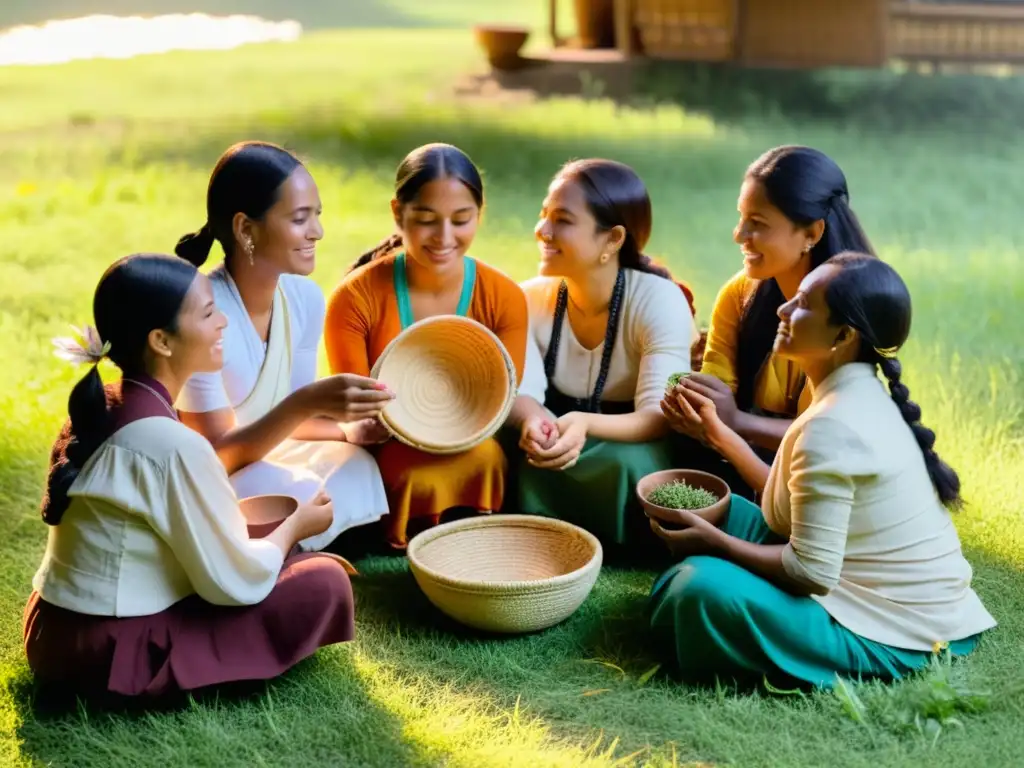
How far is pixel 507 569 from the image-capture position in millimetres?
3744

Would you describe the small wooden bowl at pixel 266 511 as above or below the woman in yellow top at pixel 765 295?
below

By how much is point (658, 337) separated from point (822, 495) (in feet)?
3.92

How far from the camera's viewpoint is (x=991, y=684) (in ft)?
10.3

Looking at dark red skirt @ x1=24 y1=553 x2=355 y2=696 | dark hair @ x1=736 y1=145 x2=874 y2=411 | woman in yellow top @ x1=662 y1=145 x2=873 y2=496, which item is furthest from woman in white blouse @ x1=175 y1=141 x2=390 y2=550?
dark hair @ x1=736 y1=145 x2=874 y2=411

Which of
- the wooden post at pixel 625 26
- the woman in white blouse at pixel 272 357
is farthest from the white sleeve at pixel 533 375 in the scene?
the wooden post at pixel 625 26

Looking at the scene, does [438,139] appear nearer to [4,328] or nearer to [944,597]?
[4,328]

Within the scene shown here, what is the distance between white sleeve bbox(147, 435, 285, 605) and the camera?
2885 mm

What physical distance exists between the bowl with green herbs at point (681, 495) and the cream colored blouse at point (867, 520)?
223mm

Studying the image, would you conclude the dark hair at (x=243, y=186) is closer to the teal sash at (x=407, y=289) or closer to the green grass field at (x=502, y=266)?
the teal sash at (x=407, y=289)

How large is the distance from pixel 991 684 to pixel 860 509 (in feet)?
2.09

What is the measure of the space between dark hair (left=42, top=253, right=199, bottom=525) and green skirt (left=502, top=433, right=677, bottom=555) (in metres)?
1.50

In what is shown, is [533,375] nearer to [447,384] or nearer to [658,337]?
[447,384]

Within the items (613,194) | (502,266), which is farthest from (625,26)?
(613,194)

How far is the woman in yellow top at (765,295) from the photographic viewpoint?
3.55 m
